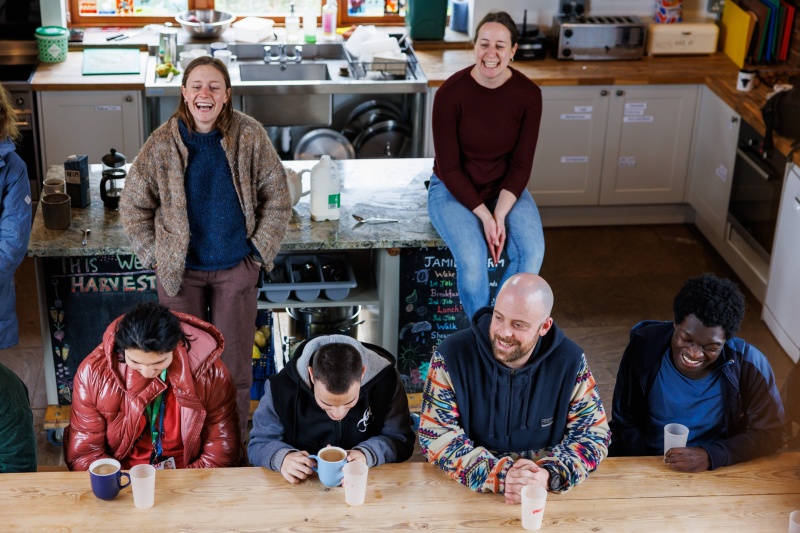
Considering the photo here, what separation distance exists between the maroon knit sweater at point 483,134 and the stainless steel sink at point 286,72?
215 centimetres

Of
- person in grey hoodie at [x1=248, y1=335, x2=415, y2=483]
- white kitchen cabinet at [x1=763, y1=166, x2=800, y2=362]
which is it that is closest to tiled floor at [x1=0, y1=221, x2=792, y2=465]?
white kitchen cabinet at [x1=763, y1=166, x2=800, y2=362]

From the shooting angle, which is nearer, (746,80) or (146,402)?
(146,402)

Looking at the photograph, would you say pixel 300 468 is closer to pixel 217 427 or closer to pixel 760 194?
pixel 217 427

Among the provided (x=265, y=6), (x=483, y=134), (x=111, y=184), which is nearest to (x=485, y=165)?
(x=483, y=134)

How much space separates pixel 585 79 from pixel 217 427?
11.5 feet

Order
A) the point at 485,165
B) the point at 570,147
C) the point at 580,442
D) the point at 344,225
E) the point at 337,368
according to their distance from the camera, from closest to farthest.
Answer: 1. the point at 337,368
2. the point at 580,442
3. the point at 485,165
4. the point at 344,225
5. the point at 570,147

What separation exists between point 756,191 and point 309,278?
245 centimetres

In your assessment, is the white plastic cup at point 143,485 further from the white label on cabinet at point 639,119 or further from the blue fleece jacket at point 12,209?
the white label on cabinet at point 639,119

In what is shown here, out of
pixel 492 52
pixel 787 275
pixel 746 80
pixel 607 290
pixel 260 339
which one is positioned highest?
pixel 492 52

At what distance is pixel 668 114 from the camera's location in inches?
240

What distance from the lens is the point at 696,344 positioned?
119 inches

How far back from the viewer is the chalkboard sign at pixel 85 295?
404 centimetres

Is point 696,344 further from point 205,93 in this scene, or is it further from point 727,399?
point 205,93

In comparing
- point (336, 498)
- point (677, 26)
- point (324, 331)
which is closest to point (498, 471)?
point (336, 498)
